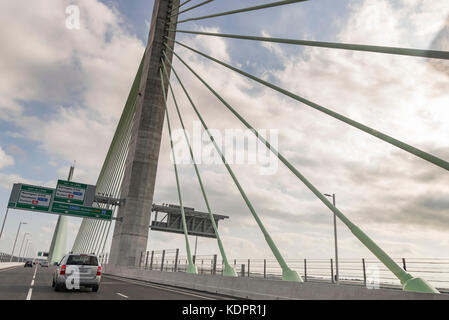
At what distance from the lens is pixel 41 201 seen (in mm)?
32688

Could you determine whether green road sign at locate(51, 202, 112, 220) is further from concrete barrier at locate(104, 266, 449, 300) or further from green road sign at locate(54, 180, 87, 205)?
concrete barrier at locate(104, 266, 449, 300)

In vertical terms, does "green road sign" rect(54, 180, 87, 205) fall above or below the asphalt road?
above

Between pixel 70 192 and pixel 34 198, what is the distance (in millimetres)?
3038

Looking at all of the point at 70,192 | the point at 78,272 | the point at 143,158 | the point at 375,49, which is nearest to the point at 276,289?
the point at 78,272

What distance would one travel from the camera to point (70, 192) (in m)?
33.8

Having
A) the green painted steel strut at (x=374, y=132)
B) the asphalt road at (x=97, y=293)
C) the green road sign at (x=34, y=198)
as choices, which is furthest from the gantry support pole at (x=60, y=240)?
the green painted steel strut at (x=374, y=132)

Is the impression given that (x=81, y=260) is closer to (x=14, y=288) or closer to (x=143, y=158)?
(x=14, y=288)

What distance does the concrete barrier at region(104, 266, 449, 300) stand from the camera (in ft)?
23.6

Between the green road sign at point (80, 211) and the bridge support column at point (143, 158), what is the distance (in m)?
1.96

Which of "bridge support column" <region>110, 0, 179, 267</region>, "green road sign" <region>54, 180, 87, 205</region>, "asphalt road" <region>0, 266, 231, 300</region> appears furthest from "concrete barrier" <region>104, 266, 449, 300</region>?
"green road sign" <region>54, 180, 87, 205</region>

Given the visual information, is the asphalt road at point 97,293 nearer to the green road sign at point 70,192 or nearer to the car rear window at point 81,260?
the car rear window at point 81,260
